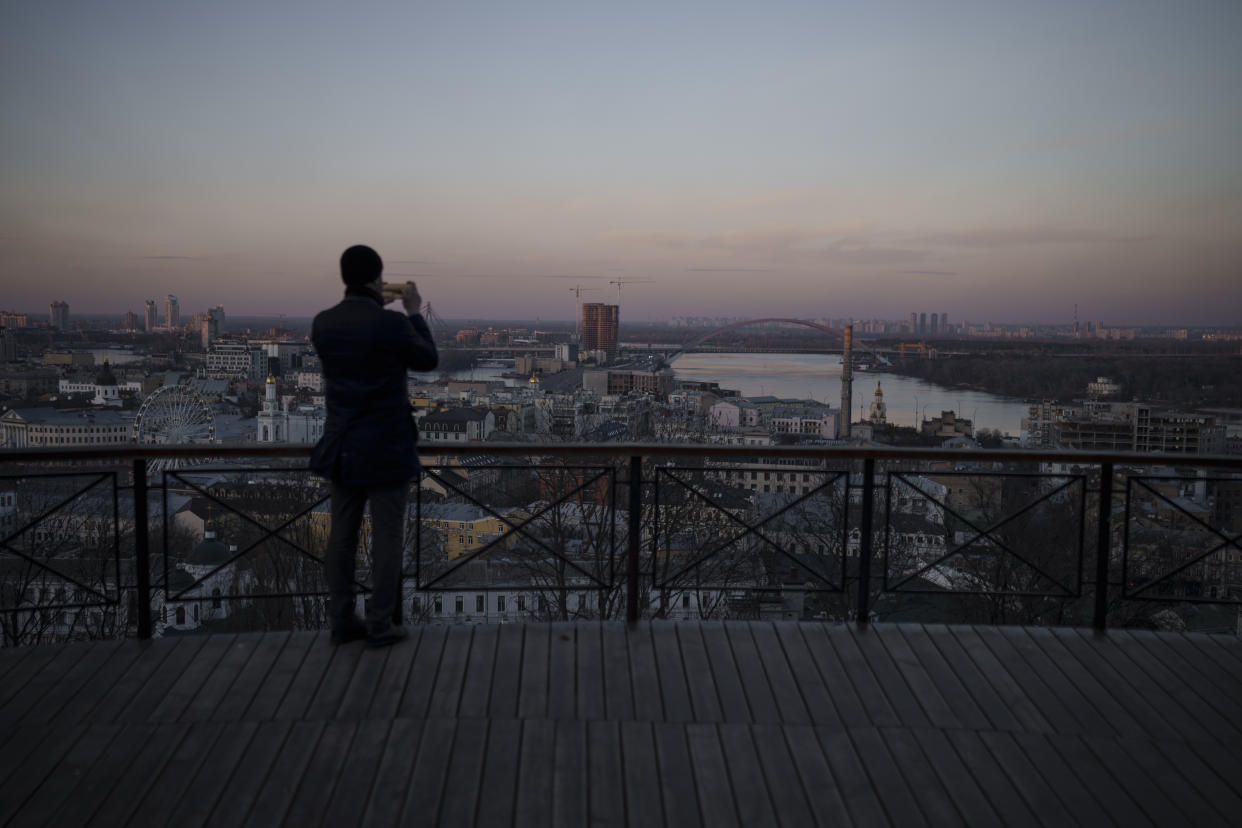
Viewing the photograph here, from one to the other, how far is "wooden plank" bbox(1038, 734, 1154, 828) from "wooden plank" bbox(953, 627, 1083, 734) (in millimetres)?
99

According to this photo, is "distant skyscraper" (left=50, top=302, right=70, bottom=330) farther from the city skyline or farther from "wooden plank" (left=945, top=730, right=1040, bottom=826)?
"wooden plank" (left=945, top=730, right=1040, bottom=826)

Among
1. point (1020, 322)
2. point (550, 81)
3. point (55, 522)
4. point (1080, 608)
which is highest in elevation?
point (550, 81)

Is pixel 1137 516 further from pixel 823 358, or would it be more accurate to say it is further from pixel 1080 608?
pixel 823 358

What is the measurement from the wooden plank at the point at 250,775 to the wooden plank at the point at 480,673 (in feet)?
1.77

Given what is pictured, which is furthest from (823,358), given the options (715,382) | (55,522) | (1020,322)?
(55,522)

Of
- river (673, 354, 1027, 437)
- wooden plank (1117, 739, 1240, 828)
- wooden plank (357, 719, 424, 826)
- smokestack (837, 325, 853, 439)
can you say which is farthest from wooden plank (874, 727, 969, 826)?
smokestack (837, 325, 853, 439)

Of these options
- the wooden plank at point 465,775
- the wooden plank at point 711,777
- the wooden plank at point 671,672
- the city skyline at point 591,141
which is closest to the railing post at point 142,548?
the wooden plank at point 465,775

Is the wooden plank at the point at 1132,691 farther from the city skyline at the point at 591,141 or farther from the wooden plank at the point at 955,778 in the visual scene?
the city skyline at the point at 591,141

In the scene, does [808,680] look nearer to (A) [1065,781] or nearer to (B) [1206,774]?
(A) [1065,781]

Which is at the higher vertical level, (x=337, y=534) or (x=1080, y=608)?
(x=337, y=534)

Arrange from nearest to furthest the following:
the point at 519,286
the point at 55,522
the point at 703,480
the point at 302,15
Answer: the point at 703,480 < the point at 55,522 < the point at 302,15 < the point at 519,286

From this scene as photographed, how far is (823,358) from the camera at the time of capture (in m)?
16.5

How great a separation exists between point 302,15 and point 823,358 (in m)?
11.0

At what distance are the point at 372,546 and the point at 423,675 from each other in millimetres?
543
